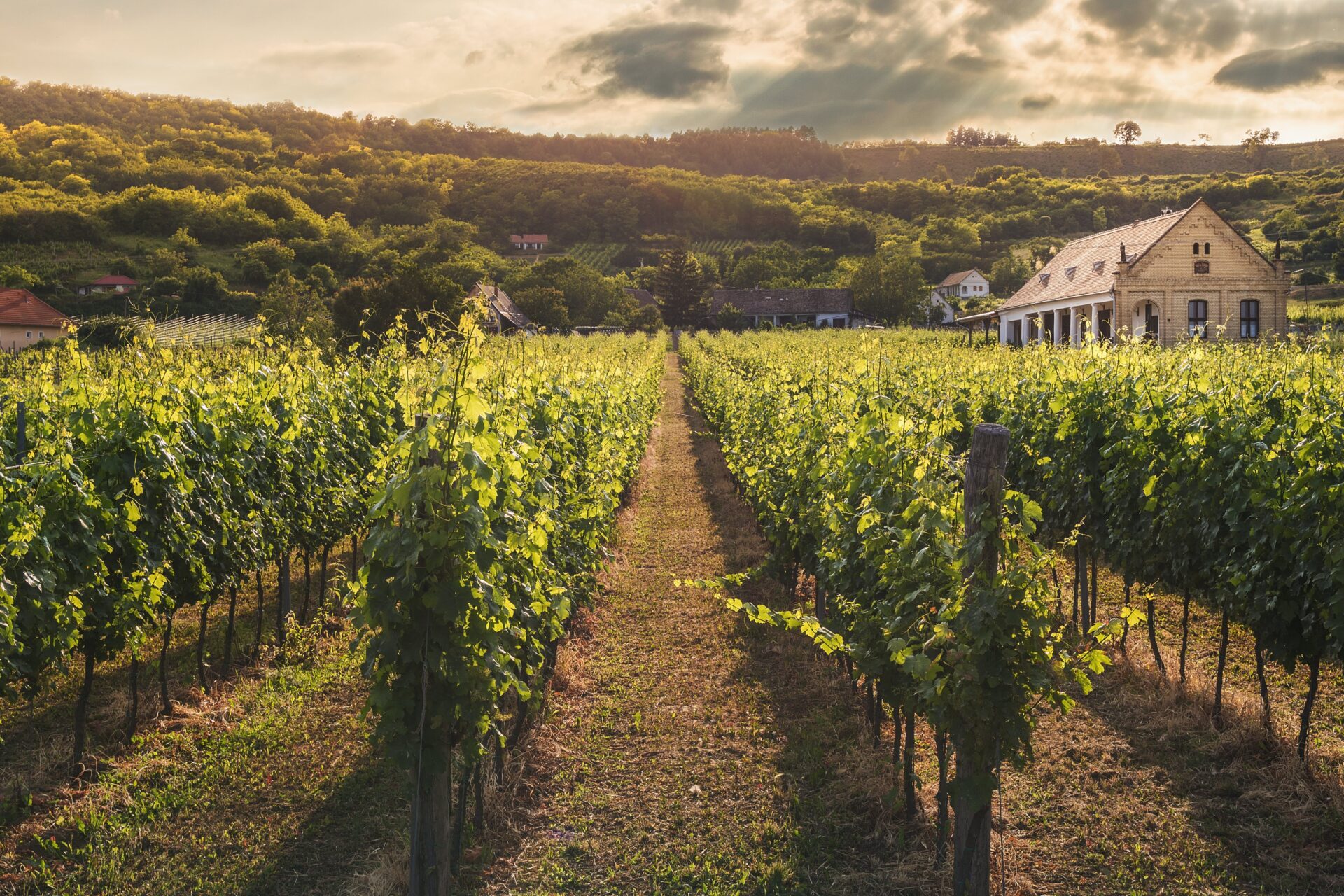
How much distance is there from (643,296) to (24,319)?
53.8 m

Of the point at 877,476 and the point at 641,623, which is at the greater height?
the point at 877,476

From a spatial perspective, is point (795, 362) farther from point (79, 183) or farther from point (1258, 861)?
point (79, 183)

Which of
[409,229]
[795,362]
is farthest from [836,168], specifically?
[795,362]

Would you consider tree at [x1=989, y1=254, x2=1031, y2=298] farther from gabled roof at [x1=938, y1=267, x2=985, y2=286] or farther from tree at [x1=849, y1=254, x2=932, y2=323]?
tree at [x1=849, y1=254, x2=932, y2=323]

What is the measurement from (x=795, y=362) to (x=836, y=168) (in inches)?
6819

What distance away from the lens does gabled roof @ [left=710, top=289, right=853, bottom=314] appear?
3236 inches

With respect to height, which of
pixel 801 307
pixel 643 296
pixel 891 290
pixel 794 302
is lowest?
pixel 801 307

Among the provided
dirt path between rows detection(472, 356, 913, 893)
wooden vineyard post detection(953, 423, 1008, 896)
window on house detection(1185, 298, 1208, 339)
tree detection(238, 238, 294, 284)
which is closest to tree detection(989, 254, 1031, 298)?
window on house detection(1185, 298, 1208, 339)

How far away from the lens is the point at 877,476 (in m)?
5.61

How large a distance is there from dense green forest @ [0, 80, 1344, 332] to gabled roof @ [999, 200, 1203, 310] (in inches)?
1169

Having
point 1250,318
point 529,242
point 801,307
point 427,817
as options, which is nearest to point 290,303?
point 801,307

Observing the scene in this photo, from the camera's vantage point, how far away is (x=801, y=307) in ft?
271

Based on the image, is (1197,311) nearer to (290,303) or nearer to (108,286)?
(290,303)

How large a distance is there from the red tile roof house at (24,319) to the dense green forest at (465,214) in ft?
12.0
